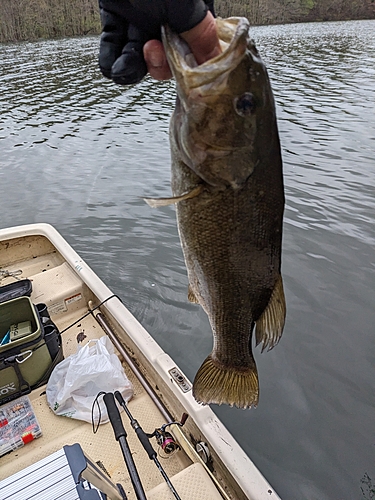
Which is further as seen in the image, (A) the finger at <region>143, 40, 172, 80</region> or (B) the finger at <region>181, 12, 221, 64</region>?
(A) the finger at <region>143, 40, 172, 80</region>

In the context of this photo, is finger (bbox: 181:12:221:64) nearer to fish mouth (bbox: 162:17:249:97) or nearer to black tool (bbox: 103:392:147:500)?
fish mouth (bbox: 162:17:249:97)

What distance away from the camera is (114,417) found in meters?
2.72

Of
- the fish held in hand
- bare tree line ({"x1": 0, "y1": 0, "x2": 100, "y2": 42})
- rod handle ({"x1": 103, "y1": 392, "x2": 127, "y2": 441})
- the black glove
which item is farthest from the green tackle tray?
bare tree line ({"x1": 0, "y1": 0, "x2": 100, "y2": 42})

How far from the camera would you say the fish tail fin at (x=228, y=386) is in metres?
1.97

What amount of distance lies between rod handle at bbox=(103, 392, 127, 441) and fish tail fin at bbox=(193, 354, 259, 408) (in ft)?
3.03

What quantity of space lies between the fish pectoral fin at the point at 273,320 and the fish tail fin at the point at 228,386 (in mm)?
221

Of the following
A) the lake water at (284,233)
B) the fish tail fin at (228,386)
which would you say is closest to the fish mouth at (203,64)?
the fish tail fin at (228,386)

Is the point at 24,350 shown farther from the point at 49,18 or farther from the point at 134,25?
the point at 49,18

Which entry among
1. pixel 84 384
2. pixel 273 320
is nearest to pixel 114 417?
pixel 84 384

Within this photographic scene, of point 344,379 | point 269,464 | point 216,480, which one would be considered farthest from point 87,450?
point 344,379

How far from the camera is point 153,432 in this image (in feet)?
10.1

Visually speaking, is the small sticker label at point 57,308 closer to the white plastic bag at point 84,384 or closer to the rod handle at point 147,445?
the white plastic bag at point 84,384

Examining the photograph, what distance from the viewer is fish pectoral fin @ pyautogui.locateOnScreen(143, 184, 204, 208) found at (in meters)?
1.49

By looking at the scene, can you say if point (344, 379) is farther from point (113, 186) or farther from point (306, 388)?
point (113, 186)
